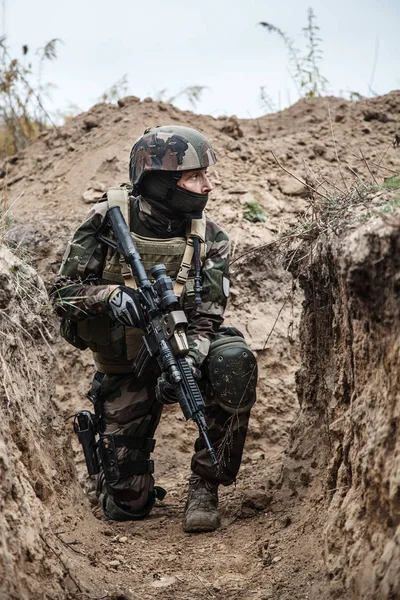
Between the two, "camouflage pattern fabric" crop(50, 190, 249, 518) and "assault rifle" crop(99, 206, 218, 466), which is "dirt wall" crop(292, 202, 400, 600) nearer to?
"assault rifle" crop(99, 206, 218, 466)

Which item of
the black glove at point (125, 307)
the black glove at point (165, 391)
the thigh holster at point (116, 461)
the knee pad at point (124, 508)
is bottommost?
the knee pad at point (124, 508)

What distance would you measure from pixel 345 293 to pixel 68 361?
3.53m

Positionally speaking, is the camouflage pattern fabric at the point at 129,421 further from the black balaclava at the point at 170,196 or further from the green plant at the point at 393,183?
the green plant at the point at 393,183

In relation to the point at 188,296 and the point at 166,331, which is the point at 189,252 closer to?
the point at 188,296

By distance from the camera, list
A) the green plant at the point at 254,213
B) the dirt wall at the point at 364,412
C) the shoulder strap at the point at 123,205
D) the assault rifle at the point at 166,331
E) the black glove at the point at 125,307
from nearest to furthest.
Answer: the dirt wall at the point at 364,412 → the assault rifle at the point at 166,331 → the black glove at the point at 125,307 → the shoulder strap at the point at 123,205 → the green plant at the point at 254,213

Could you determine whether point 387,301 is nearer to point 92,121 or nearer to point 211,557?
point 211,557

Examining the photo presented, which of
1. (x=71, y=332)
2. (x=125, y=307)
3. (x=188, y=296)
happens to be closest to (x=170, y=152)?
(x=188, y=296)

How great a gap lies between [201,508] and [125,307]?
129 cm

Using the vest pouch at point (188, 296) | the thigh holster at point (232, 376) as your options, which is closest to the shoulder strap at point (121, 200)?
the vest pouch at point (188, 296)

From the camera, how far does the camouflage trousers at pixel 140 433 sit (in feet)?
16.5

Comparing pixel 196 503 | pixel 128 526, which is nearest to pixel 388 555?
pixel 196 503

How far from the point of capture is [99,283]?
519cm

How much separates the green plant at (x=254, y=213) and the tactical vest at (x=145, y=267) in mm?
2222

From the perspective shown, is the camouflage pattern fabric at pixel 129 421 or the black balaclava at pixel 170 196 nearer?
the black balaclava at pixel 170 196
